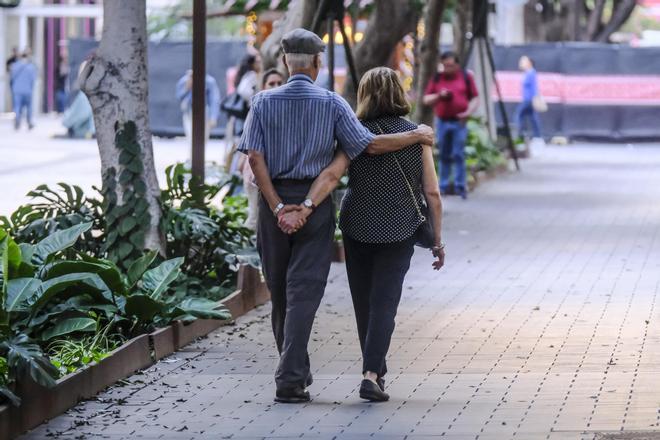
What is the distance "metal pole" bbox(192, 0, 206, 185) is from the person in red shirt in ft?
24.0

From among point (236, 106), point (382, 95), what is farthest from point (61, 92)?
point (382, 95)

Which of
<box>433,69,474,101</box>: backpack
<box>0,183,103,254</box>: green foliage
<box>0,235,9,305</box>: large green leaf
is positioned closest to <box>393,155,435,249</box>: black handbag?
<box>0,235,9,305</box>: large green leaf

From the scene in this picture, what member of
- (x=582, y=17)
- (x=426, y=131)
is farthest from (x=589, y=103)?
(x=426, y=131)

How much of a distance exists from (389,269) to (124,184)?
3059 millimetres

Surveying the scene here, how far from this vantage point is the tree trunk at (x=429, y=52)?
19.8 m

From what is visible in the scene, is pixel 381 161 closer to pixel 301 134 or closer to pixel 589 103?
pixel 301 134

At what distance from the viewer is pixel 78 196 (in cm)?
1019

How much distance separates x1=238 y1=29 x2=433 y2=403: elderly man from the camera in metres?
7.09

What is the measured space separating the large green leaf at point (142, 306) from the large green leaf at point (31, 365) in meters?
1.58

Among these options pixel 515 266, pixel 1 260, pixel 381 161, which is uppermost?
pixel 381 161

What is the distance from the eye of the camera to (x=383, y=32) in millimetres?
18109

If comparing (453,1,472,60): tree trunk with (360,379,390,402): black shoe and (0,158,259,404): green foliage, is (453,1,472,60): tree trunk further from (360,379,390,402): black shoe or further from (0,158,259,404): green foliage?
(360,379,390,402): black shoe

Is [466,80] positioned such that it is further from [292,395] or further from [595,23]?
[595,23]

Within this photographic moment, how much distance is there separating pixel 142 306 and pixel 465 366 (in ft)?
5.99
